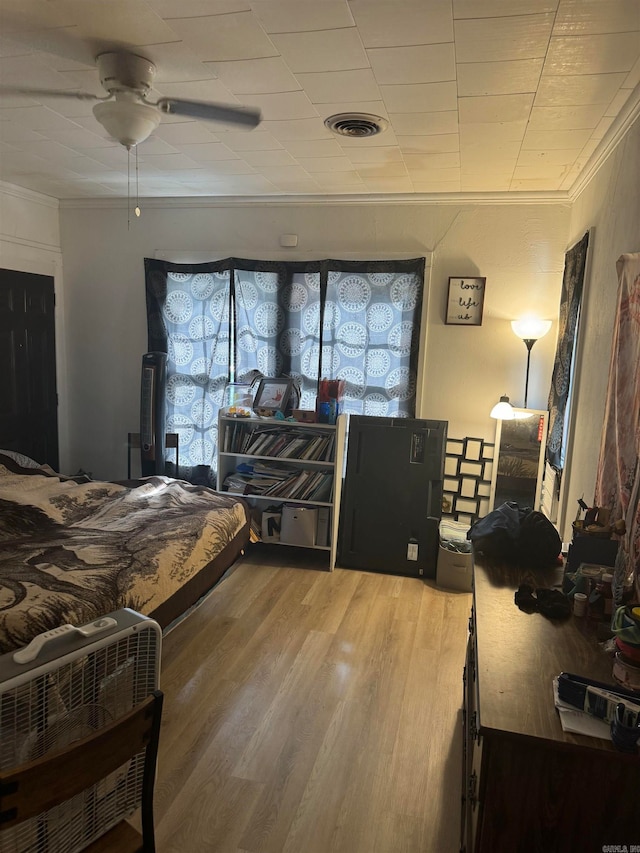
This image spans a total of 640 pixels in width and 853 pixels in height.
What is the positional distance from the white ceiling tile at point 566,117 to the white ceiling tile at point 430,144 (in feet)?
1.30

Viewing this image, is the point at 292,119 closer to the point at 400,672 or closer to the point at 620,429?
the point at 620,429

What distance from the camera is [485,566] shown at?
6.98 ft

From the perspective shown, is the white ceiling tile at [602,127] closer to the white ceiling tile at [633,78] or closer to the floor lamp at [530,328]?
the white ceiling tile at [633,78]

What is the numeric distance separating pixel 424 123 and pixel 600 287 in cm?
113

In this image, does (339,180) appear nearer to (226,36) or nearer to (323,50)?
(323,50)

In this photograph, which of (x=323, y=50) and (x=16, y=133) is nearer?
(x=323, y=50)

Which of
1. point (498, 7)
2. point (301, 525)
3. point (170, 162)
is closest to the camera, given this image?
point (498, 7)

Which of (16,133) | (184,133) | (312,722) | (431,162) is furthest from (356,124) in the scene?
(312,722)

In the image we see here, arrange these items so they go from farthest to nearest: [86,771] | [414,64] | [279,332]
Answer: [279,332] → [414,64] → [86,771]

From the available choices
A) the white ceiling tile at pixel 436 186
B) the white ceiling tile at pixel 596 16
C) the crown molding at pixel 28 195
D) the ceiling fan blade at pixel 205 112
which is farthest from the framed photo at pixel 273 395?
the white ceiling tile at pixel 596 16

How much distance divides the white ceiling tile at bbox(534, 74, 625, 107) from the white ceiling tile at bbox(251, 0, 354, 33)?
33.1 inches

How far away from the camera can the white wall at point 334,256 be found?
397 centimetres

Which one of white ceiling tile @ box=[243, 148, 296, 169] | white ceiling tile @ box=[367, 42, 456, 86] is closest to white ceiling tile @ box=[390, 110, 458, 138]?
white ceiling tile @ box=[367, 42, 456, 86]

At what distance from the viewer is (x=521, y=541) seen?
2191mm
